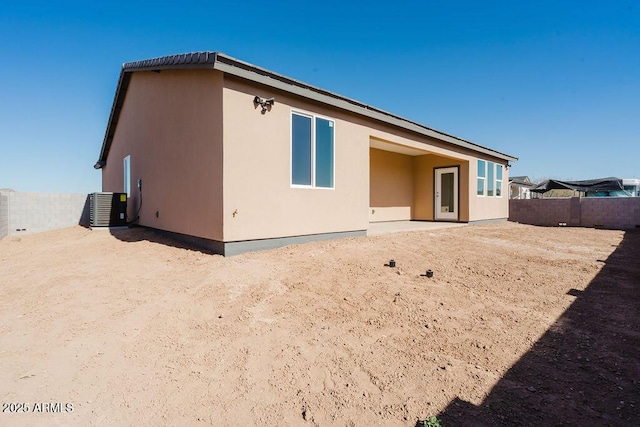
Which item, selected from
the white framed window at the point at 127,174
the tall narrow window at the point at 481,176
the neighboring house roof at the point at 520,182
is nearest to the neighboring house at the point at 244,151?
the white framed window at the point at 127,174

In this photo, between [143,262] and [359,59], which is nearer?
[143,262]

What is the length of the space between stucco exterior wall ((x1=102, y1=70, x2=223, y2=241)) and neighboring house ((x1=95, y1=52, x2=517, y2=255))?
0.03 metres

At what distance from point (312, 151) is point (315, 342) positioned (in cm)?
463

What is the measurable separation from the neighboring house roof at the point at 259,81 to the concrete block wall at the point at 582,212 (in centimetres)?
664

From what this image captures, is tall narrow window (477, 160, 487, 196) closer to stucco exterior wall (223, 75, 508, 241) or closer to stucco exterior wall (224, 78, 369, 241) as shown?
stucco exterior wall (223, 75, 508, 241)

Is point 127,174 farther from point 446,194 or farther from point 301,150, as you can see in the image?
point 446,194

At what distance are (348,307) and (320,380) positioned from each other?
133 centimetres

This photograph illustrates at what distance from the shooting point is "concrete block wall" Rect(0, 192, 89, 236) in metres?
9.73

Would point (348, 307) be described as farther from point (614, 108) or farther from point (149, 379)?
point (614, 108)

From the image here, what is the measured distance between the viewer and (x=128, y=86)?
1045 cm

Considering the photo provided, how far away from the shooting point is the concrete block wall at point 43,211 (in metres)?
9.73

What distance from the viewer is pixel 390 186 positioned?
41.2ft

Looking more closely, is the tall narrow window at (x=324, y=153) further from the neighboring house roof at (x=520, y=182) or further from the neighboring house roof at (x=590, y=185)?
the neighboring house roof at (x=520, y=182)

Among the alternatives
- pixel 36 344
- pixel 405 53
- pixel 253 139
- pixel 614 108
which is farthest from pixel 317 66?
pixel 614 108
